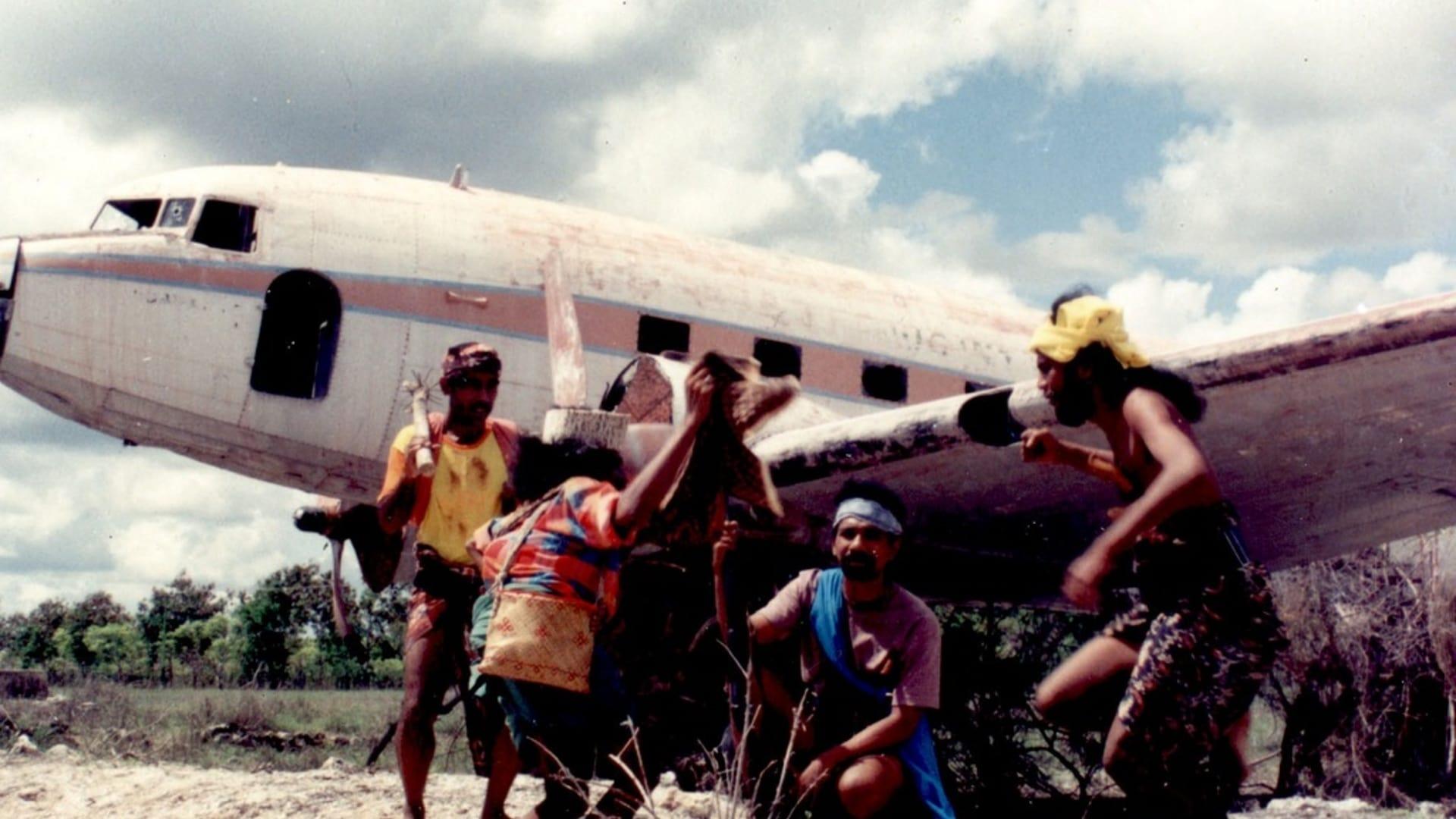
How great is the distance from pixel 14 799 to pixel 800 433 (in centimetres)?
388

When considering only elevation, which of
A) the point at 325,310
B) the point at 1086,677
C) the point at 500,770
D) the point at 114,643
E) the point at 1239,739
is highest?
the point at 325,310

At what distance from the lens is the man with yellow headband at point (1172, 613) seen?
8.90 feet

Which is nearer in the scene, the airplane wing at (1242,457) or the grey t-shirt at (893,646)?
the grey t-shirt at (893,646)

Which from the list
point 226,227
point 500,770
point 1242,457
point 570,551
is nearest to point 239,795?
point 500,770

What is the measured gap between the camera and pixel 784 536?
6.68 metres

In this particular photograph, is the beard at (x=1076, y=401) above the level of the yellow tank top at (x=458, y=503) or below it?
above

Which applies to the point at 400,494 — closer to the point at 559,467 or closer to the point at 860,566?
the point at 559,467

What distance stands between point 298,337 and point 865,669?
4946mm

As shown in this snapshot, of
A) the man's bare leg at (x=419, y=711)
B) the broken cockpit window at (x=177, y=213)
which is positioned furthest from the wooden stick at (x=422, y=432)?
the broken cockpit window at (x=177, y=213)

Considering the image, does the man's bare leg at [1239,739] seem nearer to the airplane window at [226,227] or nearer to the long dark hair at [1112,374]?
the long dark hair at [1112,374]

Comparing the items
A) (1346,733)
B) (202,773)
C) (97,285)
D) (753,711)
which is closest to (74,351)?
(97,285)

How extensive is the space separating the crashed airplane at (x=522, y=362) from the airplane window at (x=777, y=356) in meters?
0.01

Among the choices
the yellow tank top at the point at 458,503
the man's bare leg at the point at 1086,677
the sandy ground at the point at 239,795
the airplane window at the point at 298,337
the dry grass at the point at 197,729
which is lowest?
the dry grass at the point at 197,729

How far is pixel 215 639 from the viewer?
122 feet
